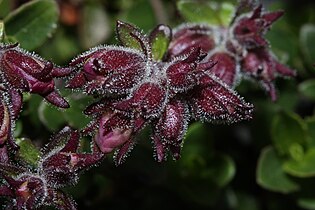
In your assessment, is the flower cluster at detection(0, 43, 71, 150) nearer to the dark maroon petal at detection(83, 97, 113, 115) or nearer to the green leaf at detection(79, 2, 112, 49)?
the dark maroon petal at detection(83, 97, 113, 115)

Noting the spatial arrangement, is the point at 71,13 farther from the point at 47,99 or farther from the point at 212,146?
the point at 47,99

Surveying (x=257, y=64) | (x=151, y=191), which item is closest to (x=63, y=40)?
(x=151, y=191)

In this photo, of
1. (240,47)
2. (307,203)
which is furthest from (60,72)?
(307,203)

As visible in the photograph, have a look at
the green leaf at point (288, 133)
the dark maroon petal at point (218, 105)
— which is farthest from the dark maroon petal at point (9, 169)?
the green leaf at point (288, 133)

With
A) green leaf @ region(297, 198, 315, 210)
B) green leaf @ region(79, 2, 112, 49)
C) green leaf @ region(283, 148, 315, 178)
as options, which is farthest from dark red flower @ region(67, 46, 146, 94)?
green leaf @ region(79, 2, 112, 49)

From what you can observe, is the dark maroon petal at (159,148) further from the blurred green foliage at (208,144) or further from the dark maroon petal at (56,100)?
the blurred green foliage at (208,144)

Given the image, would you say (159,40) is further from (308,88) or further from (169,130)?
(308,88)
